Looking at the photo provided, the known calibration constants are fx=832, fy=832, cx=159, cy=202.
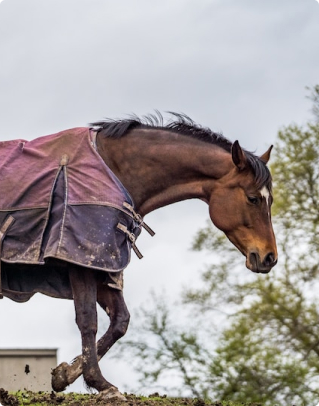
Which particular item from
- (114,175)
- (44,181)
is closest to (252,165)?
(114,175)

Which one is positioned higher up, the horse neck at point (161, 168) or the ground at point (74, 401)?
the horse neck at point (161, 168)

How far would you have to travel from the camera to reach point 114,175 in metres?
7.53

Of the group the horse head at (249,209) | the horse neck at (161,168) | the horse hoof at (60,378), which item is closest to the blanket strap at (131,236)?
the horse neck at (161,168)

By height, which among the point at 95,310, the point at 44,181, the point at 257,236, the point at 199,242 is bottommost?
the point at 95,310

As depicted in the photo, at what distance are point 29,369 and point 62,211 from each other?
284 cm

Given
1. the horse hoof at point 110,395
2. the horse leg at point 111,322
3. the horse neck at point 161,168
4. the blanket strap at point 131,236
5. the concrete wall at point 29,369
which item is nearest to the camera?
the horse hoof at point 110,395

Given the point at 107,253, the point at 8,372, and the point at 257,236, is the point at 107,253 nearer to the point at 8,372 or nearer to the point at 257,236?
the point at 257,236

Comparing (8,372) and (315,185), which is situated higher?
(315,185)

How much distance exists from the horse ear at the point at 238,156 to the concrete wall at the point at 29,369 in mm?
3412

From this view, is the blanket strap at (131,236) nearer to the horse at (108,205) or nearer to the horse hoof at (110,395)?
the horse at (108,205)

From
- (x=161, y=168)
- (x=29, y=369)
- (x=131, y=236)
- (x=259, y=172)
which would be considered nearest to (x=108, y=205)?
(x=131, y=236)

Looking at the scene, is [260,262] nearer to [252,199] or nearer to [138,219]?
[252,199]

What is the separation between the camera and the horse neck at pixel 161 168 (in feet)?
25.2

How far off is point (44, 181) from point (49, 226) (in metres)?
0.41
